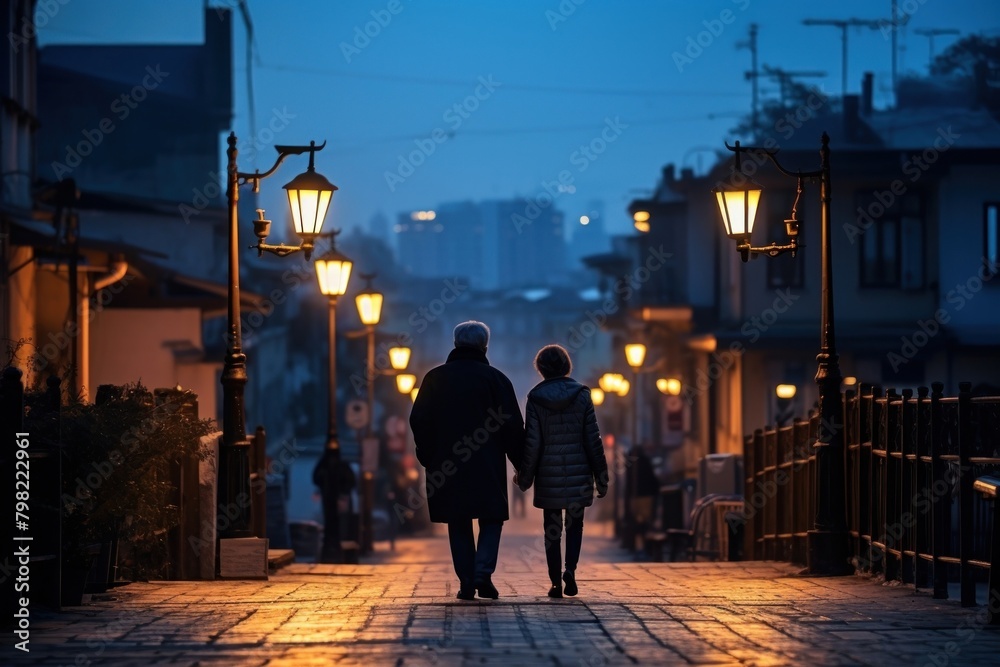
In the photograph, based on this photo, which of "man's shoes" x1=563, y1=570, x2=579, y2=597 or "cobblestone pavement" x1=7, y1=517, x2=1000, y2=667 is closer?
"cobblestone pavement" x1=7, y1=517, x2=1000, y2=667

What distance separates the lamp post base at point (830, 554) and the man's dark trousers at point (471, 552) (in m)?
4.06

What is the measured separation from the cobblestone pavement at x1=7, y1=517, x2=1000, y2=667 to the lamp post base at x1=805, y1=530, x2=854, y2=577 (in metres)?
0.61

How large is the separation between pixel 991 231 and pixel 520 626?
1074 inches

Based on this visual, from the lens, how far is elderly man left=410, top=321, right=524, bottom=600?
10539 millimetres

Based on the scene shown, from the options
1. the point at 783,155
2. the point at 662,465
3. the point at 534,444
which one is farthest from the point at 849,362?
the point at 534,444

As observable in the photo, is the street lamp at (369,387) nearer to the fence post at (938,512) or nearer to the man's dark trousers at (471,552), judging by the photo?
the man's dark trousers at (471,552)

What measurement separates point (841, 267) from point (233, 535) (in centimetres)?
2271

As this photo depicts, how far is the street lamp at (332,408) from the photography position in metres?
22.2

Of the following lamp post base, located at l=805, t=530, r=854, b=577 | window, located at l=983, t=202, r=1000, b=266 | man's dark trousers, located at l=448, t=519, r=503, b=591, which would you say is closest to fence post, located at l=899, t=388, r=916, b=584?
lamp post base, located at l=805, t=530, r=854, b=577

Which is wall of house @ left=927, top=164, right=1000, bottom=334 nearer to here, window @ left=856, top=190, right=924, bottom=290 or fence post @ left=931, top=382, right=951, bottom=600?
window @ left=856, top=190, right=924, bottom=290

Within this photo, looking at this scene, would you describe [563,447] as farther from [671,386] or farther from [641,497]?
[671,386]

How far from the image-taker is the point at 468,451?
415 inches

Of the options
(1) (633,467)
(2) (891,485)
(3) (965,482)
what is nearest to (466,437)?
(3) (965,482)

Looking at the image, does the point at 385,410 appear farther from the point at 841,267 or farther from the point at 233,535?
the point at 233,535
